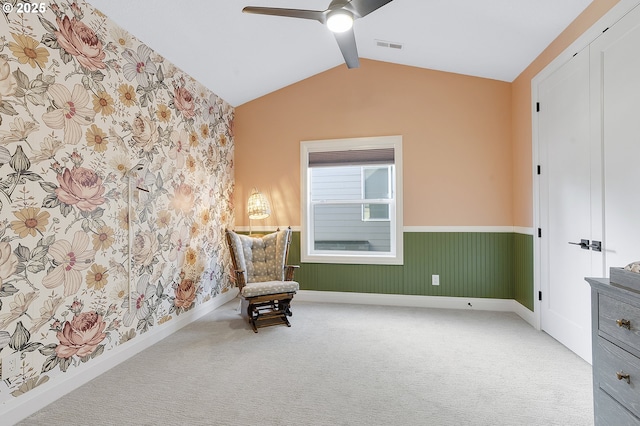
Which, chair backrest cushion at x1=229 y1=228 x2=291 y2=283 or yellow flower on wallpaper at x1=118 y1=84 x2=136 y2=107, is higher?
yellow flower on wallpaper at x1=118 y1=84 x2=136 y2=107

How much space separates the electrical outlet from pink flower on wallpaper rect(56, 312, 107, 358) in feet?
0.74

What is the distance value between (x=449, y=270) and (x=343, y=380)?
85.3 inches

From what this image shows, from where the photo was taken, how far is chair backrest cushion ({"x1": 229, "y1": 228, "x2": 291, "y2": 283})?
3.61 m

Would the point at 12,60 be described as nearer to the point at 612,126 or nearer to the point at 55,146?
the point at 55,146

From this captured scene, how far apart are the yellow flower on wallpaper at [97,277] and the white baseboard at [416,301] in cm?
231

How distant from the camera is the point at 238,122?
4.34m

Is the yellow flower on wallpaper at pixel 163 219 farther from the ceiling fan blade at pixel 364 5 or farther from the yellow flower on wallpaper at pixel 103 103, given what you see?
the ceiling fan blade at pixel 364 5

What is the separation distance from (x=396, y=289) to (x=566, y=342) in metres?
1.69

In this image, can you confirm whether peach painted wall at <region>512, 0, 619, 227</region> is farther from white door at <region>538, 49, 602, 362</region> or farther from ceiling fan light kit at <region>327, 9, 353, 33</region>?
ceiling fan light kit at <region>327, 9, 353, 33</region>

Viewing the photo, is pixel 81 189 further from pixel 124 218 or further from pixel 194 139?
pixel 194 139

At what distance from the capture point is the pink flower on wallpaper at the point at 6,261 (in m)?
1.68

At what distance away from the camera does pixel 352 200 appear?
4055 millimetres

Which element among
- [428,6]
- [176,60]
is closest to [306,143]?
[176,60]

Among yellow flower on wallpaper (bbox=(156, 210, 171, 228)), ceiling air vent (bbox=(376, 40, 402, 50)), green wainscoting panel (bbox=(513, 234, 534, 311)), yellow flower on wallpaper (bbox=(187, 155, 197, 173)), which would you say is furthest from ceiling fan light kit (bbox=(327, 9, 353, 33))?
green wainscoting panel (bbox=(513, 234, 534, 311))
